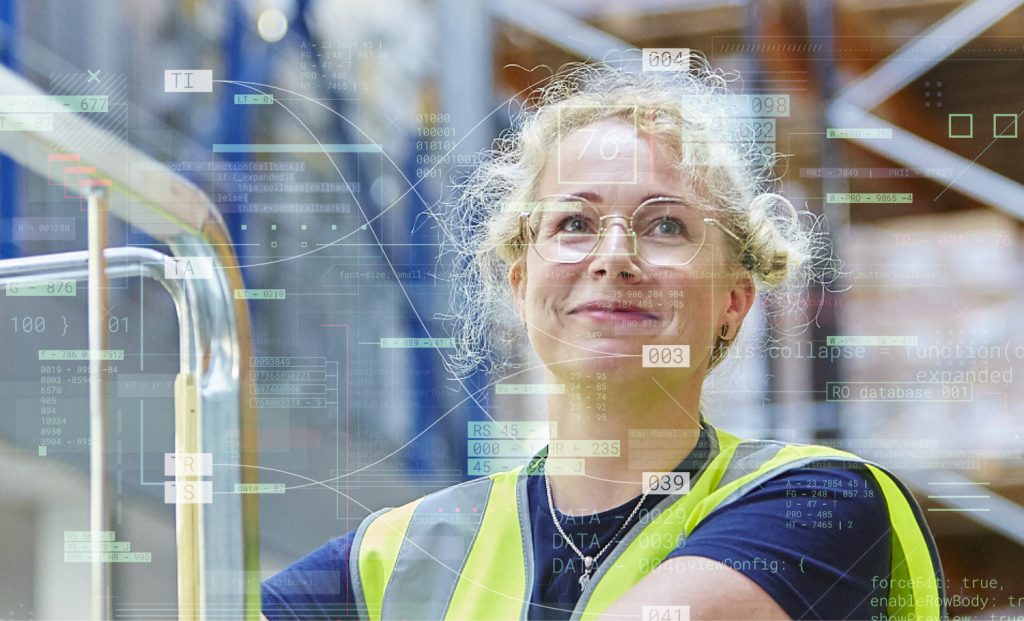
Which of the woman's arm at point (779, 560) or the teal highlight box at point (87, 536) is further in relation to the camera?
A: the teal highlight box at point (87, 536)

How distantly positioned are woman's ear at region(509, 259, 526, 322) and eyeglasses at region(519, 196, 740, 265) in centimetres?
6

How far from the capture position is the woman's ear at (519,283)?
1.44 m

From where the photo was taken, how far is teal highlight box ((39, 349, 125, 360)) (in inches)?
57.6

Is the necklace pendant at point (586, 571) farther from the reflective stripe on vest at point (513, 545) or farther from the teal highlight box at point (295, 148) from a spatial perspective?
the teal highlight box at point (295, 148)

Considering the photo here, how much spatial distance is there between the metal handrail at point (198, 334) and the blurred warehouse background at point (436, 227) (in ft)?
0.08

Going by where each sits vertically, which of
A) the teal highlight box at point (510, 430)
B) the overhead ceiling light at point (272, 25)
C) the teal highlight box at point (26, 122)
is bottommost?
the teal highlight box at point (510, 430)

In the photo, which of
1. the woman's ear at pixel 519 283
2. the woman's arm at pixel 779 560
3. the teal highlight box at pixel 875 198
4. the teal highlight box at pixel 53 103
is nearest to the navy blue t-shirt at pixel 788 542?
the woman's arm at pixel 779 560

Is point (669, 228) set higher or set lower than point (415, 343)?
higher

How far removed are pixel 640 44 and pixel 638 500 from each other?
0.74 meters

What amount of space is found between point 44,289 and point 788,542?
4.19ft

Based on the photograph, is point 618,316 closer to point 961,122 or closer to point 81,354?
point 961,122

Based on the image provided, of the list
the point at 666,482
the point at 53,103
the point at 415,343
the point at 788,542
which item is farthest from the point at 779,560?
the point at 53,103

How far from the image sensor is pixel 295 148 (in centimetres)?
146

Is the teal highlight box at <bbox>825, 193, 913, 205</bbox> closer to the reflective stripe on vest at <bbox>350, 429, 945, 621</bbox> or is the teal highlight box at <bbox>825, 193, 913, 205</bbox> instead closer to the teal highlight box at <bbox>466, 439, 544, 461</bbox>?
the reflective stripe on vest at <bbox>350, 429, 945, 621</bbox>
